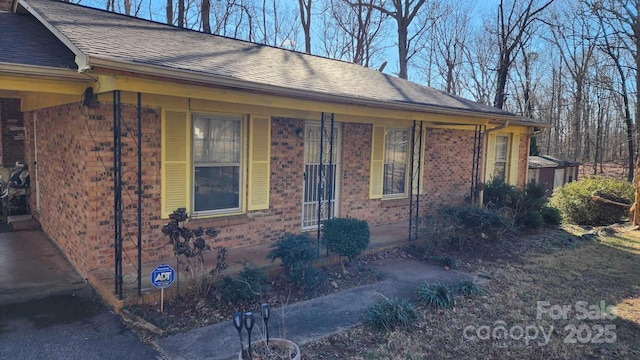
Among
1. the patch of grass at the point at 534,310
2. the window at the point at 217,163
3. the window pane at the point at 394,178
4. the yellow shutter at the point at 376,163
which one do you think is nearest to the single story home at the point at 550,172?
the patch of grass at the point at 534,310

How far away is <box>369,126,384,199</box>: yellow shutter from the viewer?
882 cm

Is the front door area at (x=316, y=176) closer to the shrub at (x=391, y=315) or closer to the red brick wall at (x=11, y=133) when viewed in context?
the shrub at (x=391, y=315)

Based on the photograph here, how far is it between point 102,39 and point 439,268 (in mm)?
5873

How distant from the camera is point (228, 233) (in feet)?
21.6

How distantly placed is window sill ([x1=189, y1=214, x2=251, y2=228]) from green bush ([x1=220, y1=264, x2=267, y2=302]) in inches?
59.2

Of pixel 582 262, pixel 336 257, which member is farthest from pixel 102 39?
pixel 582 262

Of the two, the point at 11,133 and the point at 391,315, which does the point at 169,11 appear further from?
the point at 391,315

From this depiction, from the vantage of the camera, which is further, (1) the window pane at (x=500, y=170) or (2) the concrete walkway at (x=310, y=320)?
(1) the window pane at (x=500, y=170)

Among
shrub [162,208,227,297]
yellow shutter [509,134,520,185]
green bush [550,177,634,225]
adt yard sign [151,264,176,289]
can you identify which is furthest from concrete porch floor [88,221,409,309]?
green bush [550,177,634,225]

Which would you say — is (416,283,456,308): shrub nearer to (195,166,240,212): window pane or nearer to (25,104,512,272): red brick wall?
(25,104,512,272): red brick wall

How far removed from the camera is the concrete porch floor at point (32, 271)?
196 inches

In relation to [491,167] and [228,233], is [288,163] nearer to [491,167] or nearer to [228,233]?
[228,233]

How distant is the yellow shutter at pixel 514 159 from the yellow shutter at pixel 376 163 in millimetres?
5354

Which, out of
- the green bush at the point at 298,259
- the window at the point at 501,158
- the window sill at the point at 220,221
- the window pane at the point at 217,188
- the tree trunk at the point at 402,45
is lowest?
the green bush at the point at 298,259
